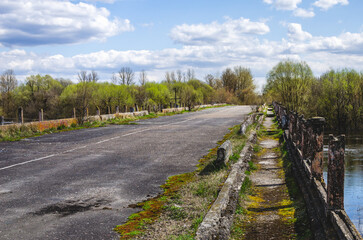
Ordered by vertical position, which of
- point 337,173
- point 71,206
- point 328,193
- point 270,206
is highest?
point 337,173

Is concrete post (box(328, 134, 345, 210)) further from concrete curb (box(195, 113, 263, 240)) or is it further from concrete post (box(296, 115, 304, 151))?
concrete post (box(296, 115, 304, 151))

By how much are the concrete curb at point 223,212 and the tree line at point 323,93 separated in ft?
129

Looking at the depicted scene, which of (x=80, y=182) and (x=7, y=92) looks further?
(x=7, y=92)

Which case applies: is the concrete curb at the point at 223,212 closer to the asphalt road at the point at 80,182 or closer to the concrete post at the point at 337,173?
the asphalt road at the point at 80,182

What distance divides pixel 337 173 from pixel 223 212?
1712 millimetres

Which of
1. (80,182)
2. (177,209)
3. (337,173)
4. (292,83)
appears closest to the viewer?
(337,173)

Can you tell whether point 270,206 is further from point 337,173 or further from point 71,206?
point 71,206

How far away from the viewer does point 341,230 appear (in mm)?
3871

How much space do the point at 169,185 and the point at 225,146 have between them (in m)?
2.18

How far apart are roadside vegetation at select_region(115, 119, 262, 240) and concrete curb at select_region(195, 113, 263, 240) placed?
0.14 m

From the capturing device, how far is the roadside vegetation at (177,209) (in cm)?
460

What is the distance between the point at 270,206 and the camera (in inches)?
249

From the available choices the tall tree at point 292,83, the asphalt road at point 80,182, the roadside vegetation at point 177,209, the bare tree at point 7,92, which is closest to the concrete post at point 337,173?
the roadside vegetation at point 177,209

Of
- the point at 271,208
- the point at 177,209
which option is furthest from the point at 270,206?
the point at 177,209
